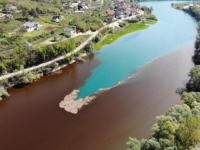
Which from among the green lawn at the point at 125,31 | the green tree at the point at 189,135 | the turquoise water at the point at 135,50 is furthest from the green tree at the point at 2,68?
the green tree at the point at 189,135

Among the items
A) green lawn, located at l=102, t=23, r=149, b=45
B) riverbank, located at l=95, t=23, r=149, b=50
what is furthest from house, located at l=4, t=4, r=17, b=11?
green lawn, located at l=102, t=23, r=149, b=45

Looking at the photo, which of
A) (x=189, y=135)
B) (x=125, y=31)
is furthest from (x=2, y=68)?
(x=125, y=31)

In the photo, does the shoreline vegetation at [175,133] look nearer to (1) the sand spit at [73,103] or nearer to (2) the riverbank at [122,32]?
(1) the sand spit at [73,103]

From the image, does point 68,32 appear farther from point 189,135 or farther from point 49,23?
point 189,135

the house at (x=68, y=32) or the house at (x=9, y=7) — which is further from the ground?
the house at (x=9, y=7)

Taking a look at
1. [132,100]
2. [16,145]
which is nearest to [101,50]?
[132,100]
